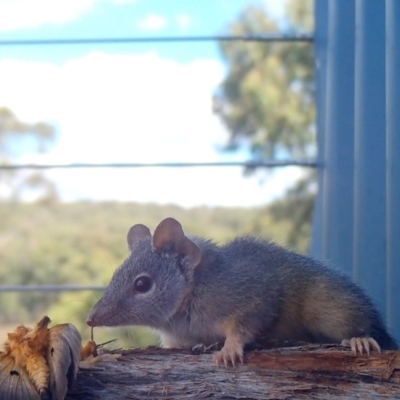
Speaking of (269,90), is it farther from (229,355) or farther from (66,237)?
(229,355)

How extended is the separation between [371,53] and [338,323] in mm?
1113

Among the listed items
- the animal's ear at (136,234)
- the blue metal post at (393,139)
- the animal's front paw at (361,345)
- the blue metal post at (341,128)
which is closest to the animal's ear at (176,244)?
the animal's ear at (136,234)

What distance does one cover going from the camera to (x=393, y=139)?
2287 millimetres

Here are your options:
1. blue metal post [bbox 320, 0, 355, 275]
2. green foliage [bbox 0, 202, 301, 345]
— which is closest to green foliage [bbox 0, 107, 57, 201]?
green foliage [bbox 0, 202, 301, 345]

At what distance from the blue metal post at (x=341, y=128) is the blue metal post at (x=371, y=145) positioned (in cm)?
21

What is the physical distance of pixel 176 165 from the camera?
118 inches

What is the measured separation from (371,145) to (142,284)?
1.08m

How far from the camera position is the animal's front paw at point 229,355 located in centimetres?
178

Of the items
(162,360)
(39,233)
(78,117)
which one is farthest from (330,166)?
(39,233)

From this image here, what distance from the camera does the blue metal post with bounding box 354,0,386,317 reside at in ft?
8.14

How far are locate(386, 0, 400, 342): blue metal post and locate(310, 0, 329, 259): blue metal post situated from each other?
0.72 m

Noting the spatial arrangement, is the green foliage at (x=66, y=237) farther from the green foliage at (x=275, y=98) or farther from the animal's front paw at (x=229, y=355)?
the animal's front paw at (x=229, y=355)

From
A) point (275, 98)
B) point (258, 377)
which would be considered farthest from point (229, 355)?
point (275, 98)

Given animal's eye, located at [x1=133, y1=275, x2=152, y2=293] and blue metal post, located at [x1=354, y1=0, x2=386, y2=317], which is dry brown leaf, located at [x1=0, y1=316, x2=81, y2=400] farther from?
blue metal post, located at [x1=354, y1=0, x2=386, y2=317]
